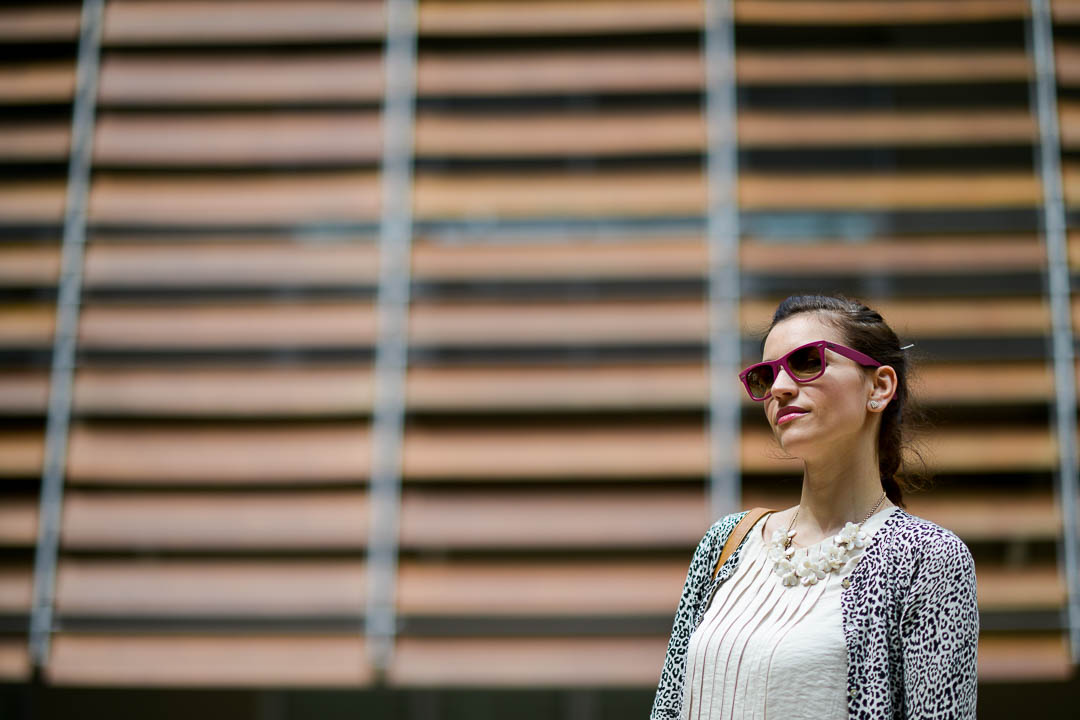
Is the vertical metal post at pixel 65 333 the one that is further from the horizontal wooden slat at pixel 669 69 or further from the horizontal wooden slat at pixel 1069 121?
the horizontal wooden slat at pixel 1069 121

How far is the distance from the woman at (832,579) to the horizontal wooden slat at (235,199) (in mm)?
3847

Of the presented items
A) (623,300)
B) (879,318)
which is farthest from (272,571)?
(879,318)

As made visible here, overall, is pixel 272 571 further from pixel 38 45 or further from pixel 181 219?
pixel 38 45

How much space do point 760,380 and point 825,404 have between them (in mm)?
143

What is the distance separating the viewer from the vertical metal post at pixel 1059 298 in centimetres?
450

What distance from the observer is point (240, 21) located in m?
5.18

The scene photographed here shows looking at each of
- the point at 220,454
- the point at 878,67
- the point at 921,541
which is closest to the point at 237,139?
the point at 220,454

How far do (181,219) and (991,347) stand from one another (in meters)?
4.35

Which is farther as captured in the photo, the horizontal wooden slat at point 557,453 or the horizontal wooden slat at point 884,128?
the horizontal wooden slat at point 884,128

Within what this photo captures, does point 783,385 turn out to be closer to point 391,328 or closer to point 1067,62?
point 391,328

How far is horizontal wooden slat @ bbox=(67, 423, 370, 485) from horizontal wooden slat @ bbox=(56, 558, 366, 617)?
0.43 meters

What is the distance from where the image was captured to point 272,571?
4.71 meters

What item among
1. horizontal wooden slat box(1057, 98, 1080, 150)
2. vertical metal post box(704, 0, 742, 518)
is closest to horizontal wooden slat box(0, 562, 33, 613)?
vertical metal post box(704, 0, 742, 518)

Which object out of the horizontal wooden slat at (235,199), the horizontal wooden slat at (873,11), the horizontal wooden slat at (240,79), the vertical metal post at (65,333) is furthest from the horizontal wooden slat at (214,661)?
the horizontal wooden slat at (873,11)
